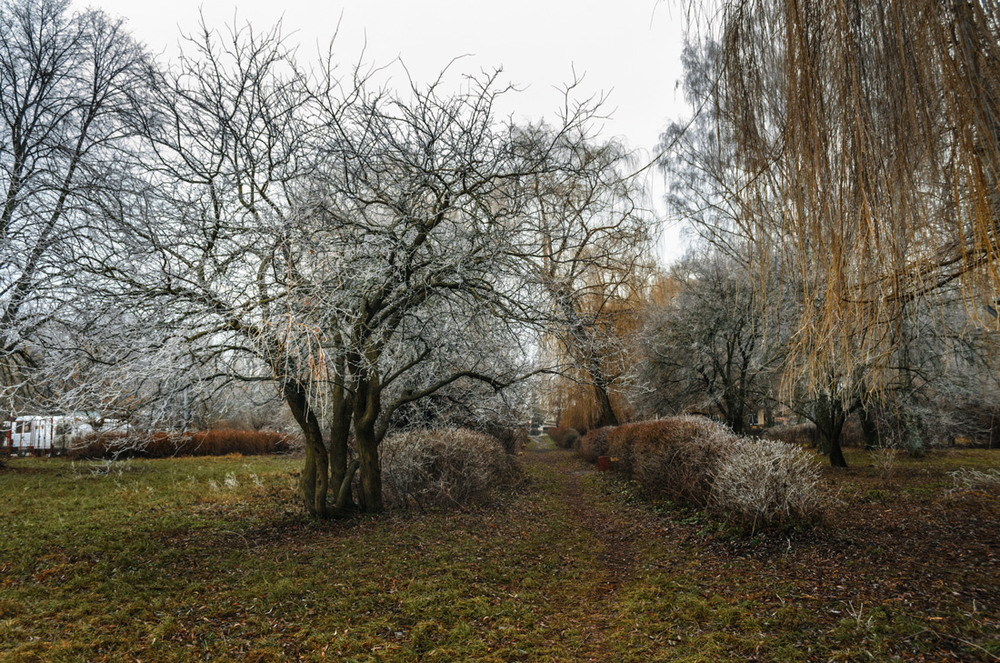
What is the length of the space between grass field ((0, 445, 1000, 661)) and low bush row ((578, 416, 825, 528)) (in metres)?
0.29

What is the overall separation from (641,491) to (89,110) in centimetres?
1021

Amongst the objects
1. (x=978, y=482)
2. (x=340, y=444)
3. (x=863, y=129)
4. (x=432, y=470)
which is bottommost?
(x=978, y=482)

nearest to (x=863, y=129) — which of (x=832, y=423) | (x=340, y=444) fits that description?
(x=340, y=444)

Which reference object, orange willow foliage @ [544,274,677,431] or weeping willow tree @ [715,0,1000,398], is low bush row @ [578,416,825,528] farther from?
weeping willow tree @ [715,0,1000,398]

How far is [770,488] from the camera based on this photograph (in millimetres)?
6055

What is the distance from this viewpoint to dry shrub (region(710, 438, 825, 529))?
599 cm

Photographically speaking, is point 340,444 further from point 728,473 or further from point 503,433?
point 503,433

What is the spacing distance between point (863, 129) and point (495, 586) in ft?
15.9

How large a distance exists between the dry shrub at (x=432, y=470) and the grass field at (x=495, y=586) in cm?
75

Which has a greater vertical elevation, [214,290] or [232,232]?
[232,232]

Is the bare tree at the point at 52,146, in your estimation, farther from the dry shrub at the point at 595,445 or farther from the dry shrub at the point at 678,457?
the dry shrub at the point at 595,445

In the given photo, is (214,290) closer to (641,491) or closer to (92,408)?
(92,408)

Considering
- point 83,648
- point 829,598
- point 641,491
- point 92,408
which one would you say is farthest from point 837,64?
point 641,491

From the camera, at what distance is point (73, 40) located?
723cm
